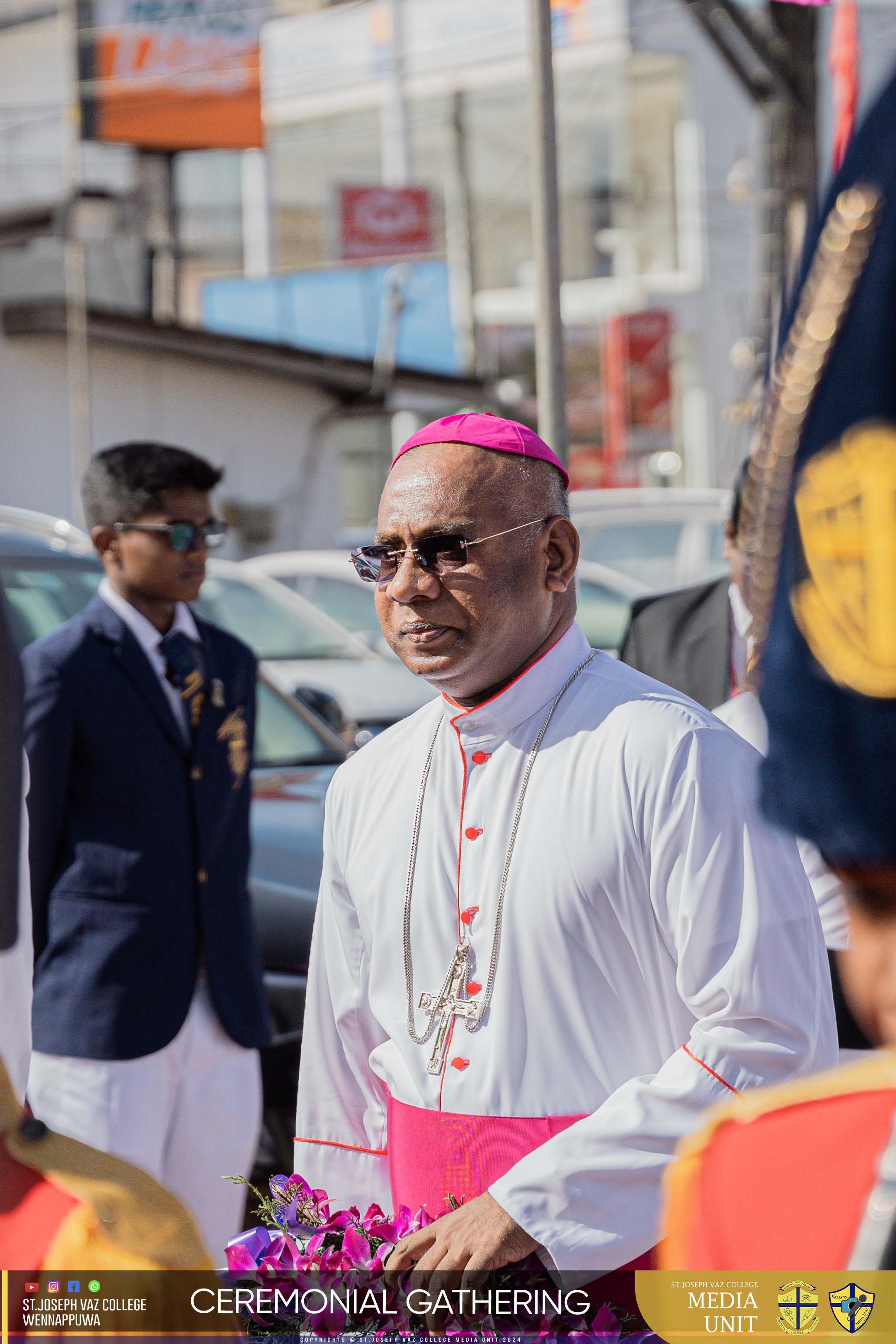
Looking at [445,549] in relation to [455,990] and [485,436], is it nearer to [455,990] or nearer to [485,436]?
[485,436]

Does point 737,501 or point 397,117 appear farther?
point 397,117

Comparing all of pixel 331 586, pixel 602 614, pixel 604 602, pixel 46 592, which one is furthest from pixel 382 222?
pixel 46 592

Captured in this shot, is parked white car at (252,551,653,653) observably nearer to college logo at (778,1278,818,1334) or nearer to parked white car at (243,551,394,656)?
parked white car at (243,551,394,656)

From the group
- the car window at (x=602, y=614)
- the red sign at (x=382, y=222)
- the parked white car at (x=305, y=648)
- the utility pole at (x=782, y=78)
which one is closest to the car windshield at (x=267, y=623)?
the parked white car at (x=305, y=648)

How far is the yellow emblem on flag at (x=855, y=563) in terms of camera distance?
37.3 inches

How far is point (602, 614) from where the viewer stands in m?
8.59

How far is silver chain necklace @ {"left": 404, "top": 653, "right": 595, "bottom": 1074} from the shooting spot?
2.21 m

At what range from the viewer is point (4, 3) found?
1634 centimetres

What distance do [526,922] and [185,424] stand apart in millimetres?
17366

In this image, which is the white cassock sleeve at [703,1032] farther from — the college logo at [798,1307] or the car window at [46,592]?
the car window at [46,592]

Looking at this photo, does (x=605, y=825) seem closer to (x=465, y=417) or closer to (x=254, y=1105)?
(x=465, y=417)

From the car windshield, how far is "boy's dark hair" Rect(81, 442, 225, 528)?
3619mm

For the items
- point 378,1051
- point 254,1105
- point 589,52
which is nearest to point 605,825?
point 378,1051

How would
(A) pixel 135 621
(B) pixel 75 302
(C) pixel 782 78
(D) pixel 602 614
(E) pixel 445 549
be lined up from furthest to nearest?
(B) pixel 75 302
(C) pixel 782 78
(D) pixel 602 614
(A) pixel 135 621
(E) pixel 445 549
